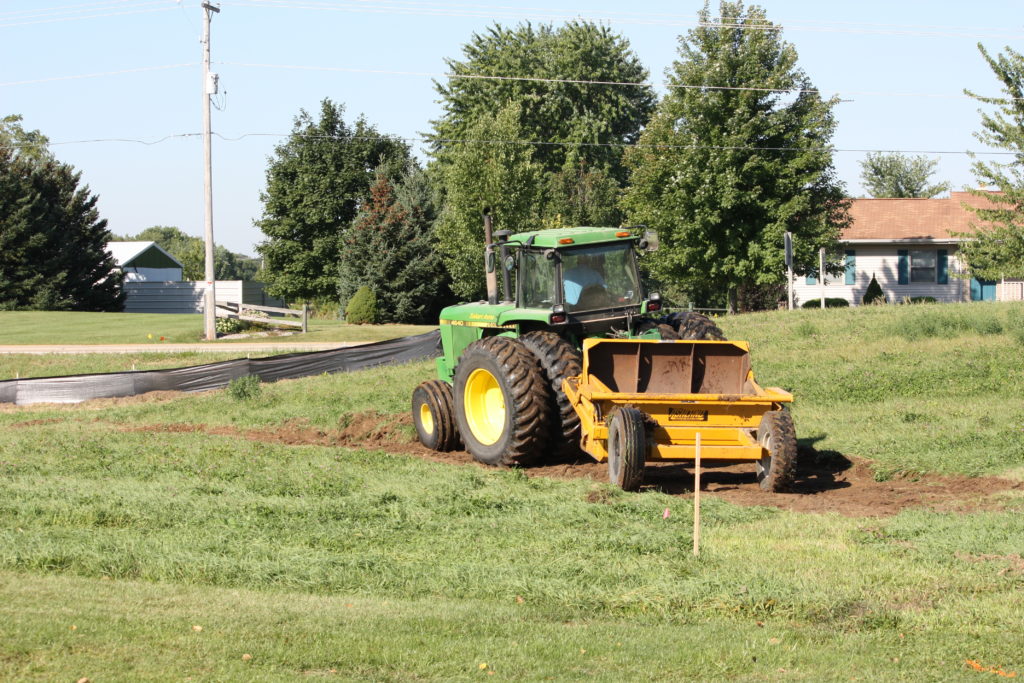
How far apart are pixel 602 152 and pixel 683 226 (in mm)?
25833

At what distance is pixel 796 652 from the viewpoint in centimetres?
612

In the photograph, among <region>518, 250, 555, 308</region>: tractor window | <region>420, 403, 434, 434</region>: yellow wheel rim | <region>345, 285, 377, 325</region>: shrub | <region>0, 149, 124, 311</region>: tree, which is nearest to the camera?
<region>518, 250, 555, 308</region>: tractor window

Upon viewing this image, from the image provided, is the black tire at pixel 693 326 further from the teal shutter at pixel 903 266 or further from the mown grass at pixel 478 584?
the teal shutter at pixel 903 266

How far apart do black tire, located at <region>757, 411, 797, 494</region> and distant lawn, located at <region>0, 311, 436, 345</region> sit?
86.8ft

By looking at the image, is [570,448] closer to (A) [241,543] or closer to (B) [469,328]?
(B) [469,328]

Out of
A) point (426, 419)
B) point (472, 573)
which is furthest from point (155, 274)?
point (472, 573)

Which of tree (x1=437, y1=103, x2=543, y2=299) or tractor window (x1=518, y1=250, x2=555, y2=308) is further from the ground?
tree (x1=437, y1=103, x2=543, y2=299)

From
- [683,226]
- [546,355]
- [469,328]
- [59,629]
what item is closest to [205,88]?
[683,226]

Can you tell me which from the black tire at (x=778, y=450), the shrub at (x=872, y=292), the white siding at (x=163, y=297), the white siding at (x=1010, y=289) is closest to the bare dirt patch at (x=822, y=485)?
the black tire at (x=778, y=450)

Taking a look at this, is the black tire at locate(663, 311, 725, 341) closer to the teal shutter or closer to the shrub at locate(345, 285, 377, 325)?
the shrub at locate(345, 285, 377, 325)

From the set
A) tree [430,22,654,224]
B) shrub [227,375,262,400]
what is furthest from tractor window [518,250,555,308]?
tree [430,22,654,224]

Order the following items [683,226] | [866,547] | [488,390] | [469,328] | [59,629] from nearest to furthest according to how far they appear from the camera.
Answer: [59,629], [866,547], [488,390], [469,328], [683,226]

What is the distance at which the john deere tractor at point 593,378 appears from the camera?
437 inches

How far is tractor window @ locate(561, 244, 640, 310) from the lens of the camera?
1341cm
